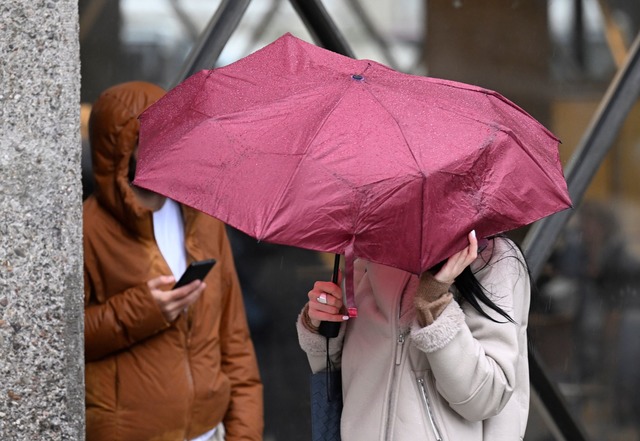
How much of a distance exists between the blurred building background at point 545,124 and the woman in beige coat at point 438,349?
6.42ft

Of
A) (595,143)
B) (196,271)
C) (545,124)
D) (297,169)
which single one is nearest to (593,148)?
(595,143)

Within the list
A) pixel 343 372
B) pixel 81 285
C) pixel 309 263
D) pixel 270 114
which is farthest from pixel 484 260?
pixel 309 263

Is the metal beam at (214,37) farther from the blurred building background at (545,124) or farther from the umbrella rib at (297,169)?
the umbrella rib at (297,169)

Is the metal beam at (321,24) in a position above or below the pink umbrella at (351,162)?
above

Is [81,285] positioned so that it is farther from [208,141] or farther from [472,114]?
[472,114]

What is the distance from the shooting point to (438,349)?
2.69 meters

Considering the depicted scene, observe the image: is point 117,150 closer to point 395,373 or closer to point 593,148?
point 395,373

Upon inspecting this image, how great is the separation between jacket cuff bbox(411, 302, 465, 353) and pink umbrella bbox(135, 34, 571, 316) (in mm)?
208

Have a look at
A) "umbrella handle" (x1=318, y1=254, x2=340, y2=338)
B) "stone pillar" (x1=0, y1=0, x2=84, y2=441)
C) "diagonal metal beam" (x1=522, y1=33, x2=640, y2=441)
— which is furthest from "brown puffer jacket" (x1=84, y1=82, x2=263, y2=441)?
"diagonal metal beam" (x1=522, y1=33, x2=640, y2=441)

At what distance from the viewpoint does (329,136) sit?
8.20ft

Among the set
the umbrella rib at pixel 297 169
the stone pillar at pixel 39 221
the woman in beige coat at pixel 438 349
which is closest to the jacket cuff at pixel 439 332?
the woman in beige coat at pixel 438 349

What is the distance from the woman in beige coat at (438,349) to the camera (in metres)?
2.71

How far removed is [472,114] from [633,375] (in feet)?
9.42

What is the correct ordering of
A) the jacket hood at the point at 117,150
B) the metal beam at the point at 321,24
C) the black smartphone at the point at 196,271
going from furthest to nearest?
the metal beam at the point at 321,24
the jacket hood at the point at 117,150
the black smartphone at the point at 196,271
